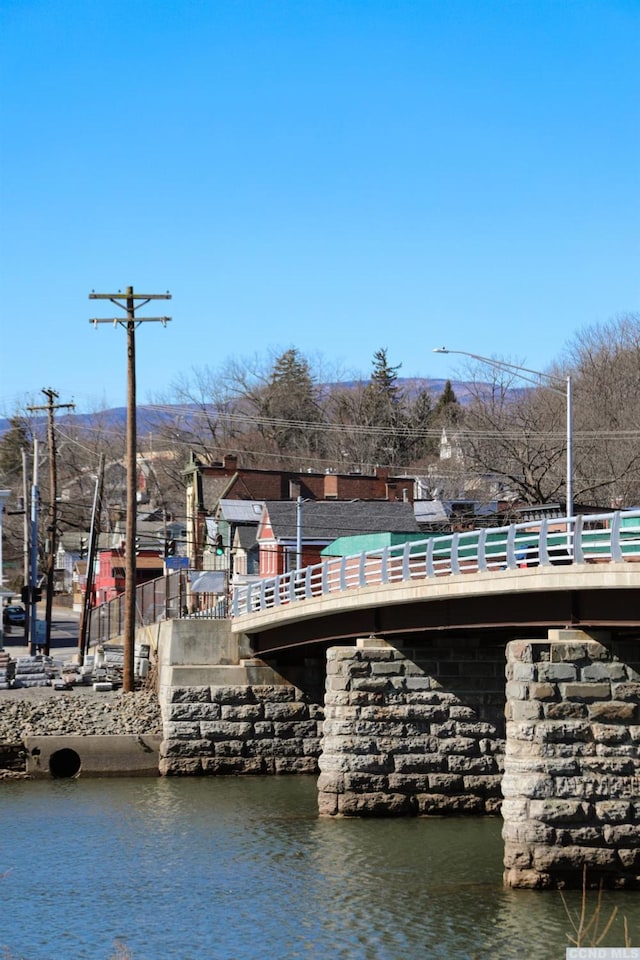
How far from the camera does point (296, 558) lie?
60.3 meters

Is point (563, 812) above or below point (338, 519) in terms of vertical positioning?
below

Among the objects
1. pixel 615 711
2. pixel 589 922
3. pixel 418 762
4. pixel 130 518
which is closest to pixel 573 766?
pixel 615 711

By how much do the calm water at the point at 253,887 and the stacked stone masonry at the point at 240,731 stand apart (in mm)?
4012

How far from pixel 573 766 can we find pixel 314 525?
37.1 m

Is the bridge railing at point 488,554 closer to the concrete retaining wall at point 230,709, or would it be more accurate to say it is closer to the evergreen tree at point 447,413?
the concrete retaining wall at point 230,709

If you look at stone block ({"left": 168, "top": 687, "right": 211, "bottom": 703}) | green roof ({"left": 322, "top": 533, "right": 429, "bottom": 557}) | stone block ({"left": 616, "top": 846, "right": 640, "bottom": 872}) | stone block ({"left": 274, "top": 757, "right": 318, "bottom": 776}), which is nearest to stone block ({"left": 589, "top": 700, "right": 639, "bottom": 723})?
stone block ({"left": 616, "top": 846, "right": 640, "bottom": 872})

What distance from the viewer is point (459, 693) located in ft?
108

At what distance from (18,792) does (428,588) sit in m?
13.0

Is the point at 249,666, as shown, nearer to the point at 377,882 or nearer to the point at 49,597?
the point at 377,882

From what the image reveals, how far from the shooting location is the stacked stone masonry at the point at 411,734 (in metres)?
32.6

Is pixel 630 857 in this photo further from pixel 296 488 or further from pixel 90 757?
pixel 296 488

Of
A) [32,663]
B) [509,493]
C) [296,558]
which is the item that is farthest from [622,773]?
[509,493]

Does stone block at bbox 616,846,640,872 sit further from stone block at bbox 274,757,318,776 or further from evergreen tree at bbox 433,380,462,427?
evergreen tree at bbox 433,380,462,427

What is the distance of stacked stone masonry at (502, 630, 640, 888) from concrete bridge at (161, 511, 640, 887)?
0.02m
